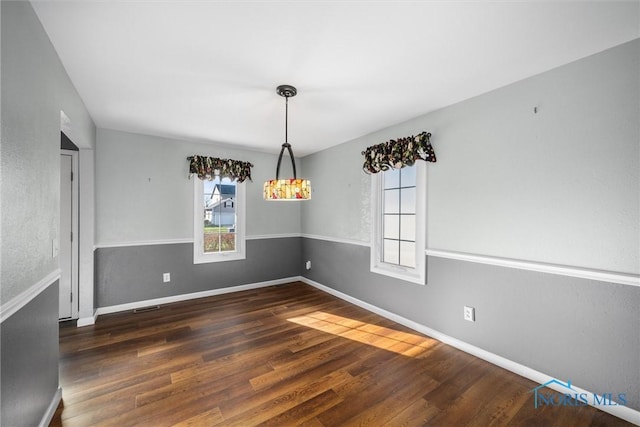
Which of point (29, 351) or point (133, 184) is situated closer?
point (29, 351)

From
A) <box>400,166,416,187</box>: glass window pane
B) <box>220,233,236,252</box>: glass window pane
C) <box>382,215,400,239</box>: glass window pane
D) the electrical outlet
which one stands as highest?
<box>400,166,416,187</box>: glass window pane

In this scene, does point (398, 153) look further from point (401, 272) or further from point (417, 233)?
point (401, 272)

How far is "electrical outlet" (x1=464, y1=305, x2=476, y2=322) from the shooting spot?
8.25 ft

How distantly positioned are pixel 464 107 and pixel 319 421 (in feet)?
9.58

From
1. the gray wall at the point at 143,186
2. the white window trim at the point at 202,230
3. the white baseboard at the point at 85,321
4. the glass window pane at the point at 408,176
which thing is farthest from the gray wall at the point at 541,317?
the white baseboard at the point at 85,321

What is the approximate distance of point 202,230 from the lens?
4172 millimetres

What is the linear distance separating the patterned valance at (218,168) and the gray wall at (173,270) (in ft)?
3.65

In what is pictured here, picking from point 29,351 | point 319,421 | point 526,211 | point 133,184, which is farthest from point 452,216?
point 133,184

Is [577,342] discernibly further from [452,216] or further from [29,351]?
[29,351]

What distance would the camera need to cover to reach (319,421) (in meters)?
1.71

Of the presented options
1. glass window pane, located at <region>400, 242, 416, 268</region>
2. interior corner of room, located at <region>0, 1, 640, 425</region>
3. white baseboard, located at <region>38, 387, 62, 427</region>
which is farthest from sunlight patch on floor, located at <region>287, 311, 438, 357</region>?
white baseboard, located at <region>38, 387, 62, 427</region>

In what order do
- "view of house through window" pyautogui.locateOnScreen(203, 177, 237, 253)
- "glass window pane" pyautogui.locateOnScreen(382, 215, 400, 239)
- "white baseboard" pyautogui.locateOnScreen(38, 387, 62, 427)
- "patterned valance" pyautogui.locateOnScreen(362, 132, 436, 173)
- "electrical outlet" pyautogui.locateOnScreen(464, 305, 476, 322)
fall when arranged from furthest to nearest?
"view of house through window" pyautogui.locateOnScreen(203, 177, 237, 253) < "glass window pane" pyautogui.locateOnScreen(382, 215, 400, 239) < "patterned valance" pyautogui.locateOnScreen(362, 132, 436, 173) < "electrical outlet" pyautogui.locateOnScreen(464, 305, 476, 322) < "white baseboard" pyautogui.locateOnScreen(38, 387, 62, 427)

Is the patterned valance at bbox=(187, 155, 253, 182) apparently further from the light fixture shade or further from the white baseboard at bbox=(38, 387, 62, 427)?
the white baseboard at bbox=(38, 387, 62, 427)

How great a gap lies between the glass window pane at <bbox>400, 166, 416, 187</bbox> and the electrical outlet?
1.47m
